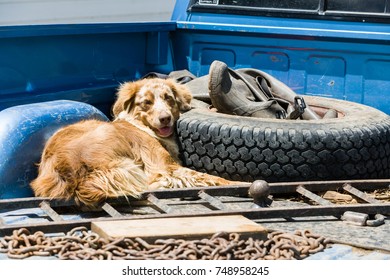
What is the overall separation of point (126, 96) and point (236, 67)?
96cm

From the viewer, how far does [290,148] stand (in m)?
4.42

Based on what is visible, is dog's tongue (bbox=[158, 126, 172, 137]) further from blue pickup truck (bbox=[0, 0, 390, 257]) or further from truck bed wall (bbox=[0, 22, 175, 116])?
truck bed wall (bbox=[0, 22, 175, 116])

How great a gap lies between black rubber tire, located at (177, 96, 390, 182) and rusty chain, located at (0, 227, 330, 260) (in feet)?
3.62

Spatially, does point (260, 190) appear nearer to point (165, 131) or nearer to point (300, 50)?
point (165, 131)

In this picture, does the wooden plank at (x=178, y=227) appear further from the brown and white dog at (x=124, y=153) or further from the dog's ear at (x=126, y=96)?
the dog's ear at (x=126, y=96)

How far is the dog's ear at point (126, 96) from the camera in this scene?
5.12 metres

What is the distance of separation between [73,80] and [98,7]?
181 inches

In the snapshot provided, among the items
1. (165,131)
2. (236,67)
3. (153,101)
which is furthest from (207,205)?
(236,67)

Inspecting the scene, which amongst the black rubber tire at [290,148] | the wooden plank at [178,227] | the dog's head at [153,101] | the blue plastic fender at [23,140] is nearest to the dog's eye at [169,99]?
the dog's head at [153,101]

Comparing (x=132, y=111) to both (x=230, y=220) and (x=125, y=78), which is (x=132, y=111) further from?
(x=230, y=220)

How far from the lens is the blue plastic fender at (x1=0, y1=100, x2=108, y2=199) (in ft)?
13.8

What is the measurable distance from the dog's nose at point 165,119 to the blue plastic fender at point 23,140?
0.58 meters

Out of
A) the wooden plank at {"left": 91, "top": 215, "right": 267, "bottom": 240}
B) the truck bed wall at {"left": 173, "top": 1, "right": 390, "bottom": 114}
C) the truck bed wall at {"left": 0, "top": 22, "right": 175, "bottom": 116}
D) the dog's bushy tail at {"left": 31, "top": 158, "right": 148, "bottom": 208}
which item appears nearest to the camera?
the wooden plank at {"left": 91, "top": 215, "right": 267, "bottom": 240}

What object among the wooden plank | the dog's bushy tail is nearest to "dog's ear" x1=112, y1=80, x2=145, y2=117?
the dog's bushy tail
